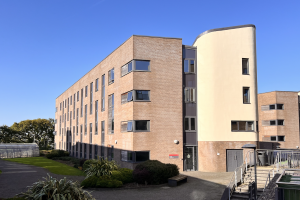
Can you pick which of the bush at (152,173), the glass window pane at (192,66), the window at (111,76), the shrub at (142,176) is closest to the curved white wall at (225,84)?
the glass window pane at (192,66)

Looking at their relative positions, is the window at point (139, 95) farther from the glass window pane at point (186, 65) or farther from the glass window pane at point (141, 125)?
the glass window pane at point (186, 65)

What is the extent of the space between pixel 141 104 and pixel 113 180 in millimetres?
9056

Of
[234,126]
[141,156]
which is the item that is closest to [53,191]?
[141,156]

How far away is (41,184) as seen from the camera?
12758 millimetres

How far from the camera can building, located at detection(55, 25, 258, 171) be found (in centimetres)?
2706

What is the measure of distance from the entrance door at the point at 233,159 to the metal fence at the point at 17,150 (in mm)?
43021

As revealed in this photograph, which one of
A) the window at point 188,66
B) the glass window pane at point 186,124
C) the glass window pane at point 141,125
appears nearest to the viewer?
the glass window pane at point 141,125

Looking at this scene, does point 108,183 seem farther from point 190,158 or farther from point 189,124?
point 189,124

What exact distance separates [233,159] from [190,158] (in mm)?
4129

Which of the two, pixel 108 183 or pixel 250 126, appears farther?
pixel 250 126

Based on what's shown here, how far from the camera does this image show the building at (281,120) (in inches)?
1794

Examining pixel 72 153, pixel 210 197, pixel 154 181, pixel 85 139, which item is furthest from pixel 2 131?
pixel 210 197

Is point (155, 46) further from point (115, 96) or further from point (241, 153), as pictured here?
point (241, 153)

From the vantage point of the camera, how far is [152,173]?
2097cm
